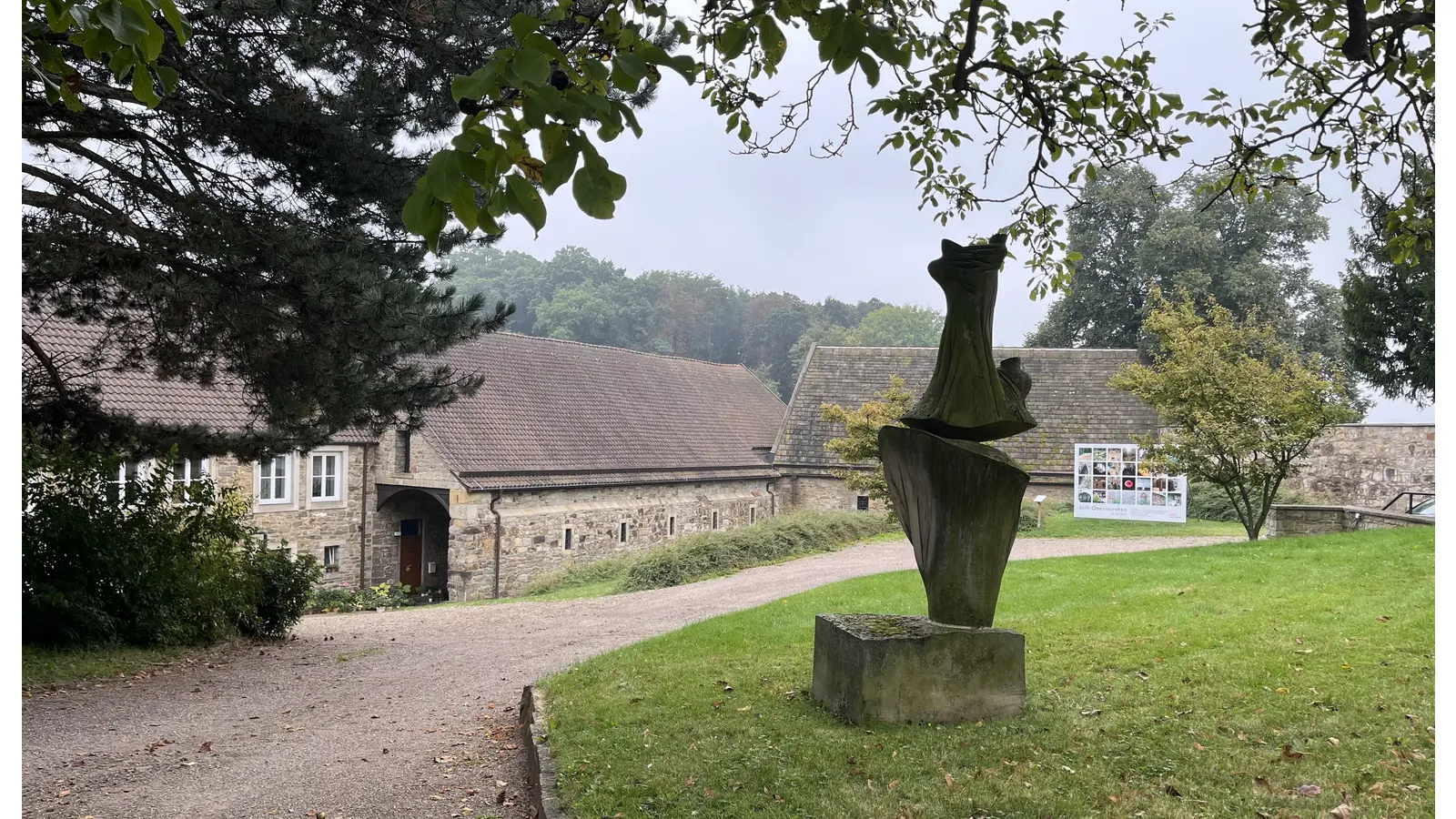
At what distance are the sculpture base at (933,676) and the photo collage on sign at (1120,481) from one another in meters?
21.0

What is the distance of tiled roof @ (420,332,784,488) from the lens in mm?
23234

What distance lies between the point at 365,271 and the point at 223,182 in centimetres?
191

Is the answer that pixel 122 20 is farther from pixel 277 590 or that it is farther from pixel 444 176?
pixel 277 590

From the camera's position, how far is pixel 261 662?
10609 millimetres

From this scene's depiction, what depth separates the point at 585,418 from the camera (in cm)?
2747

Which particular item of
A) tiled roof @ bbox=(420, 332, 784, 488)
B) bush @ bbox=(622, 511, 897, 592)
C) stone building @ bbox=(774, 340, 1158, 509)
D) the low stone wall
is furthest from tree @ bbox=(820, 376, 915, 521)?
the low stone wall

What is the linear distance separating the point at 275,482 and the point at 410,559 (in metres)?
4.09

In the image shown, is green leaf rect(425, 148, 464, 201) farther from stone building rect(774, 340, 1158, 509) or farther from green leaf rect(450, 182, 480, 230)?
stone building rect(774, 340, 1158, 509)

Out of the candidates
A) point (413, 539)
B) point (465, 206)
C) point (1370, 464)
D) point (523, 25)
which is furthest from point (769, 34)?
point (1370, 464)

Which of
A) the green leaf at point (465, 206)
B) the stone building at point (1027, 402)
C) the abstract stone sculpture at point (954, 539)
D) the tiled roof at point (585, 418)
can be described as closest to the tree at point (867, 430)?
the stone building at point (1027, 402)

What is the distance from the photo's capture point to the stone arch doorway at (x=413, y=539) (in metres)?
21.9

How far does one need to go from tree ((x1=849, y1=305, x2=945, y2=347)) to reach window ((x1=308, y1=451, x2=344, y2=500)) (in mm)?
55536

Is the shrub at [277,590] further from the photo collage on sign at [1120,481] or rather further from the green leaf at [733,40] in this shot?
the photo collage on sign at [1120,481]

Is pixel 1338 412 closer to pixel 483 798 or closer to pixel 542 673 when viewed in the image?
pixel 542 673
